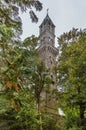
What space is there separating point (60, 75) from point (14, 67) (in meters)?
10.1

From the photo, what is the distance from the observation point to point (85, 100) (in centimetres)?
1485

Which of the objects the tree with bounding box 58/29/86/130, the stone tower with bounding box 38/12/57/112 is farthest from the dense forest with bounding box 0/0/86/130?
the stone tower with bounding box 38/12/57/112

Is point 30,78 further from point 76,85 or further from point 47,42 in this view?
point 47,42

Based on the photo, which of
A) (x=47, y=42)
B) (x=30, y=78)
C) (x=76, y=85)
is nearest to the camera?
(x=30, y=78)

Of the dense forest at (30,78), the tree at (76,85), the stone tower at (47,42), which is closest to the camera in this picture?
the dense forest at (30,78)

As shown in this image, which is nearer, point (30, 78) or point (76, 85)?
point (30, 78)

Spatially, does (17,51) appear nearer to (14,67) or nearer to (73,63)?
(14,67)

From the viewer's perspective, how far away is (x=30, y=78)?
12562 millimetres

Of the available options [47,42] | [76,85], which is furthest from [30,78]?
[47,42]

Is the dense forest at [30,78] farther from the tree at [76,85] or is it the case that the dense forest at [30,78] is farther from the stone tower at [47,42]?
the stone tower at [47,42]

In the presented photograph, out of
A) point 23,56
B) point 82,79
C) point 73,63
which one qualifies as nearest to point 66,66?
point 73,63

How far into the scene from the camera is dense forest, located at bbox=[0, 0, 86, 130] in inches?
323

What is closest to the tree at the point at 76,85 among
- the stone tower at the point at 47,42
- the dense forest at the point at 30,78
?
the dense forest at the point at 30,78

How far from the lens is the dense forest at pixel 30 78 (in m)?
8.20
